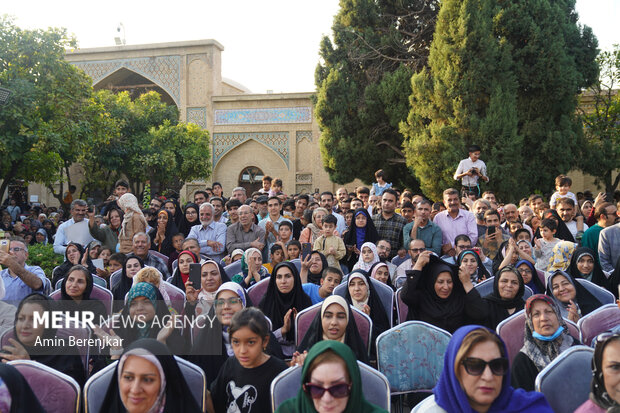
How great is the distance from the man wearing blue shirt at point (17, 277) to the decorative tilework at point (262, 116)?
1432 centimetres

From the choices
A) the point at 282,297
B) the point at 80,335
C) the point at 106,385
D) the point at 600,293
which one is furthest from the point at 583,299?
the point at 80,335

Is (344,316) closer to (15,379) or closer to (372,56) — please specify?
(15,379)

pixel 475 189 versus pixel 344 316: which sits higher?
pixel 475 189

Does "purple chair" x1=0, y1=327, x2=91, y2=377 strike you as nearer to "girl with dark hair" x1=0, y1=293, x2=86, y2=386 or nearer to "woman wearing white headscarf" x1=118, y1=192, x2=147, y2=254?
"girl with dark hair" x1=0, y1=293, x2=86, y2=386

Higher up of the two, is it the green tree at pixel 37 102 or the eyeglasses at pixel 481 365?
the green tree at pixel 37 102

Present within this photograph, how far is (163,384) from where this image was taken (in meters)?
2.34

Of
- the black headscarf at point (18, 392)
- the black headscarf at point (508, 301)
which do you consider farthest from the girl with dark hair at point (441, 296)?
the black headscarf at point (18, 392)

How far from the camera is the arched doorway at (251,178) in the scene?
19.2 metres

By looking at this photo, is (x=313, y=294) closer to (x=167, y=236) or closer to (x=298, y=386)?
(x=298, y=386)

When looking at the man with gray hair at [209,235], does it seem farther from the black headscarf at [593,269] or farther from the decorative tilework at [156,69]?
A: the decorative tilework at [156,69]

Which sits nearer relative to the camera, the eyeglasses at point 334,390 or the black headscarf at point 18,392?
the eyeglasses at point 334,390

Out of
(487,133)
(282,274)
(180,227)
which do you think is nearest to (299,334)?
(282,274)

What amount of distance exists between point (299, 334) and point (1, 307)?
2.29m

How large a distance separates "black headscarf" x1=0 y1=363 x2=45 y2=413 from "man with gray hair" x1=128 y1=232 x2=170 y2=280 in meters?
3.07
